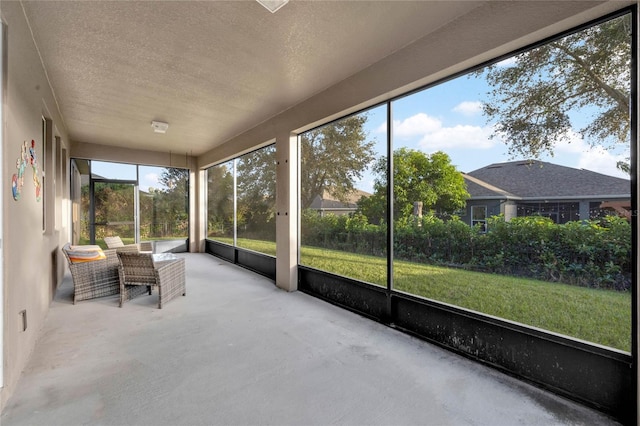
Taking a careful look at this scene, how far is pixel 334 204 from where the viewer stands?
19.9 ft

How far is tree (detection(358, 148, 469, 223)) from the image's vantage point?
4.11 m

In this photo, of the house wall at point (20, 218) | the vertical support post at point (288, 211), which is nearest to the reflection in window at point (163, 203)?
the house wall at point (20, 218)

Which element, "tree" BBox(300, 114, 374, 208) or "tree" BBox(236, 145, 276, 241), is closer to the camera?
"tree" BBox(300, 114, 374, 208)

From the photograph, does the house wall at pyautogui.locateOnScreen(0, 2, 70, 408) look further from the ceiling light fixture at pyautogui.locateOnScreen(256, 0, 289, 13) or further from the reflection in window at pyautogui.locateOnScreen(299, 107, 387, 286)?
the reflection in window at pyautogui.locateOnScreen(299, 107, 387, 286)

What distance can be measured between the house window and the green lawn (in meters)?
0.67

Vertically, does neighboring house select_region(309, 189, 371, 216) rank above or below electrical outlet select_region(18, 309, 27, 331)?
above

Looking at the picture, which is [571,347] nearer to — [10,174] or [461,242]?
[461,242]

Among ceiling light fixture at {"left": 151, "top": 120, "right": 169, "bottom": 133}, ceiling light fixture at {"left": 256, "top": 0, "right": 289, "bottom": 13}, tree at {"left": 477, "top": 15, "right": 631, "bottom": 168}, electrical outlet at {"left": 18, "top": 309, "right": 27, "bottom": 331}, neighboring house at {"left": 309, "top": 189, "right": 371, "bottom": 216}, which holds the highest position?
ceiling light fixture at {"left": 151, "top": 120, "right": 169, "bottom": 133}

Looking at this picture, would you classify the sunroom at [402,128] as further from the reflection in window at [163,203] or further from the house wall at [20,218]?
the reflection in window at [163,203]

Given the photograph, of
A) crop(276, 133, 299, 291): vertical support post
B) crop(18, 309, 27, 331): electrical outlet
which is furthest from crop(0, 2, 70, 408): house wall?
crop(276, 133, 299, 291): vertical support post

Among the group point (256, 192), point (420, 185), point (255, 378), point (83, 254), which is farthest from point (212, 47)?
point (256, 192)

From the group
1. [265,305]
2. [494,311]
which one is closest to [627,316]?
[494,311]

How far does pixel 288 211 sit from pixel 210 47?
240cm

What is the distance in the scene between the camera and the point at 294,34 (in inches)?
101
